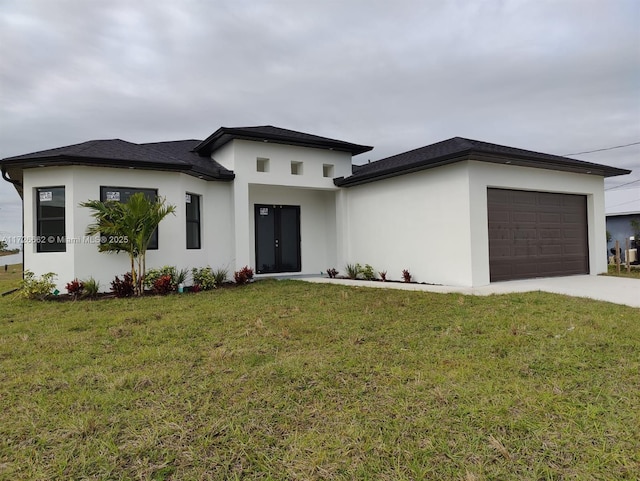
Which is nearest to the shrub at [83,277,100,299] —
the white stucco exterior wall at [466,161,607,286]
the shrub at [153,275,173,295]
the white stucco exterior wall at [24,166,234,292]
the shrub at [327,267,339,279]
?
the white stucco exterior wall at [24,166,234,292]

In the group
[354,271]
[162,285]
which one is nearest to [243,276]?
[162,285]

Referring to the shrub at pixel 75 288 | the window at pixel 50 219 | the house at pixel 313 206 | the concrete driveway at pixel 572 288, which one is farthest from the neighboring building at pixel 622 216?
the window at pixel 50 219

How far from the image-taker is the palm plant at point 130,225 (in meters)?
8.38

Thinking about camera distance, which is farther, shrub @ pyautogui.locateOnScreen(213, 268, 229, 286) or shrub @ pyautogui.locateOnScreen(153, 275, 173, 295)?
shrub @ pyautogui.locateOnScreen(213, 268, 229, 286)

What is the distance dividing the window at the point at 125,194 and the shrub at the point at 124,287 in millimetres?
1065

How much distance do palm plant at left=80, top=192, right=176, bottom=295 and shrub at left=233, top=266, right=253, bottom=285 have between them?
7.75 feet

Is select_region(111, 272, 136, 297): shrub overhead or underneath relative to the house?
underneath

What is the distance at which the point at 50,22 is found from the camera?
27.9ft

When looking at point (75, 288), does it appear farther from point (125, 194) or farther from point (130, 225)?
point (125, 194)

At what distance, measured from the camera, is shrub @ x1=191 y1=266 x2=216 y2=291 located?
32.0 ft

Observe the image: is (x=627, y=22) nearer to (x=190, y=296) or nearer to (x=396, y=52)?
(x=396, y=52)

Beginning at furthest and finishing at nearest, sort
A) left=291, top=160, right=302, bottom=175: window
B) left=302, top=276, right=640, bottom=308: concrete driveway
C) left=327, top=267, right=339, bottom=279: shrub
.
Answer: left=327, top=267, right=339, bottom=279: shrub, left=291, top=160, right=302, bottom=175: window, left=302, top=276, right=640, bottom=308: concrete driveway

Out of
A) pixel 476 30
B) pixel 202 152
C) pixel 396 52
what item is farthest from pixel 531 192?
pixel 202 152

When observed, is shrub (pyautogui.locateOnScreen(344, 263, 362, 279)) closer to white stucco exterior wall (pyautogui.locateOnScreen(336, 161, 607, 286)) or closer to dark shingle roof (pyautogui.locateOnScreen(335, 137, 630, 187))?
white stucco exterior wall (pyautogui.locateOnScreen(336, 161, 607, 286))
